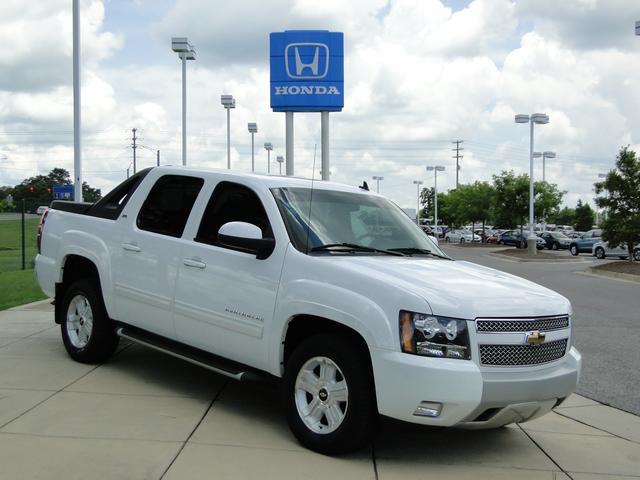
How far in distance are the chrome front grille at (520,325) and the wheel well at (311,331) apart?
0.77m

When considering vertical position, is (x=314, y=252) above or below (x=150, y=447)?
above

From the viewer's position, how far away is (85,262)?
7051 mm

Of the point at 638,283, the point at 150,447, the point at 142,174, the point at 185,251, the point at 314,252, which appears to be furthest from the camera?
the point at 638,283

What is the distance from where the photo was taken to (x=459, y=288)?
452 cm

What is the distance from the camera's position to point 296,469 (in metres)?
4.38

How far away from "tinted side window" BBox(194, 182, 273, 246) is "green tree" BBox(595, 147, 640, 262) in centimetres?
2404

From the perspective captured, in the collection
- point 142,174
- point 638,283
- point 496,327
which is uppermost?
point 142,174

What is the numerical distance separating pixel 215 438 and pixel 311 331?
39.9 inches

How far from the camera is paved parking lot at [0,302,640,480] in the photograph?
14.3 ft

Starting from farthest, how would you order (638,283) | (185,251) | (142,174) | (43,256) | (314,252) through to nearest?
(638,283)
(43,256)
(142,174)
(185,251)
(314,252)

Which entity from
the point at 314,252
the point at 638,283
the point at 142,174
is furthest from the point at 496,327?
the point at 638,283

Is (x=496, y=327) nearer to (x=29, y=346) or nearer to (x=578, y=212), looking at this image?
(x=29, y=346)

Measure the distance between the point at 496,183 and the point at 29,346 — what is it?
136ft

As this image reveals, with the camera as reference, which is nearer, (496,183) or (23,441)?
(23,441)
